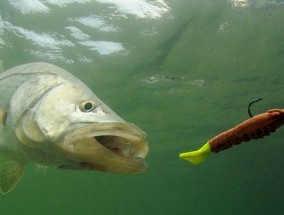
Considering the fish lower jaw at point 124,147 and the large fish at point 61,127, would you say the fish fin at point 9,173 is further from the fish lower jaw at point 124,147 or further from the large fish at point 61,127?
the fish lower jaw at point 124,147

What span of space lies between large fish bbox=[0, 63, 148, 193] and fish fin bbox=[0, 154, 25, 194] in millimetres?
326

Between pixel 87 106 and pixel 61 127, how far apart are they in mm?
368

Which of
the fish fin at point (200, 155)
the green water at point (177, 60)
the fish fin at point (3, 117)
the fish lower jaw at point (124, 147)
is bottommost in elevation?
the fish fin at point (200, 155)

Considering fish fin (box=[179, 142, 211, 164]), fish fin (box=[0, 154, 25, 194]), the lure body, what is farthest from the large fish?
the lure body

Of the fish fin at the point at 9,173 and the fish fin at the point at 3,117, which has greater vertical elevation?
the fish fin at the point at 3,117

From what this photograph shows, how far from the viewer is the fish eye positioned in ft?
12.9

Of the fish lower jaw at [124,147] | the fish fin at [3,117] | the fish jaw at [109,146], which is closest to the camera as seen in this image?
the fish jaw at [109,146]

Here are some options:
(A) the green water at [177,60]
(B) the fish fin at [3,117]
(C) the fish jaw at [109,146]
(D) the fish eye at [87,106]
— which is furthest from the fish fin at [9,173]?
(D) the fish eye at [87,106]

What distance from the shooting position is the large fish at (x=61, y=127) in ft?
11.8

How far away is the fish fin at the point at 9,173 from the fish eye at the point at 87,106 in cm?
192

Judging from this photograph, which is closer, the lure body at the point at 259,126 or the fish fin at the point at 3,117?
the lure body at the point at 259,126

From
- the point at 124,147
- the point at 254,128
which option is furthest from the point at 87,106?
the point at 254,128

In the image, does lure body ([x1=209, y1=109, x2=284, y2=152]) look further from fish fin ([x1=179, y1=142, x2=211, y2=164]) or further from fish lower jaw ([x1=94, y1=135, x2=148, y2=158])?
fish lower jaw ([x1=94, y1=135, x2=148, y2=158])

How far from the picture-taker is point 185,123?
95.2 feet
